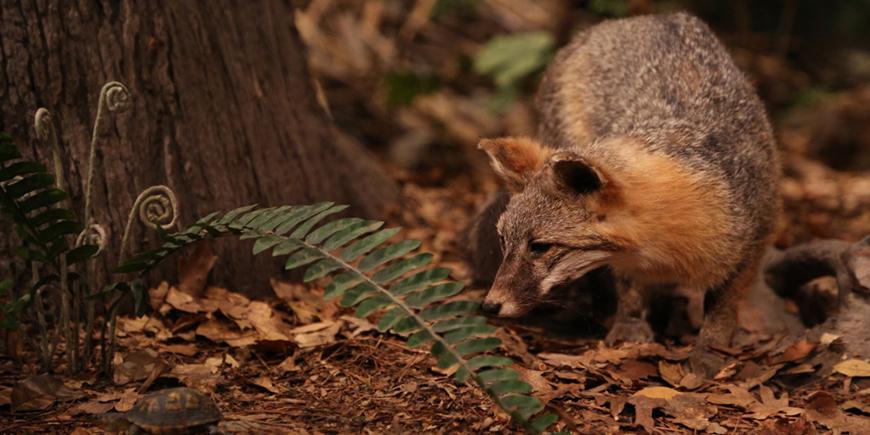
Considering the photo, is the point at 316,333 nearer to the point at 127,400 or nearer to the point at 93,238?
the point at 127,400

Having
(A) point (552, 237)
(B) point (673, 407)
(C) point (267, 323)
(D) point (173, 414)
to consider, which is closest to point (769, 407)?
(B) point (673, 407)

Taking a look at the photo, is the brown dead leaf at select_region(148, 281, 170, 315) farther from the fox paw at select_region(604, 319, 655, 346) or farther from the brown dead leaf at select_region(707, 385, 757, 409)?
the brown dead leaf at select_region(707, 385, 757, 409)

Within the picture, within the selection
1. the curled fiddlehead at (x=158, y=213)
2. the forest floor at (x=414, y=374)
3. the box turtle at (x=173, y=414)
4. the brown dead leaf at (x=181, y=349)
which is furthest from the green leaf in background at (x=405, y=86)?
the box turtle at (x=173, y=414)

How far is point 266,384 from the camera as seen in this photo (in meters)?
5.07

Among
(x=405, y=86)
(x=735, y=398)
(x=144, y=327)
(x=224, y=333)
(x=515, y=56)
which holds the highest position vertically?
(x=515, y=56)

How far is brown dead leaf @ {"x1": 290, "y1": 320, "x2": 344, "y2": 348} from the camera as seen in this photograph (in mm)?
5711

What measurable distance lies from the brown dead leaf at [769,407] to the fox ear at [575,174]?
1.63 metres

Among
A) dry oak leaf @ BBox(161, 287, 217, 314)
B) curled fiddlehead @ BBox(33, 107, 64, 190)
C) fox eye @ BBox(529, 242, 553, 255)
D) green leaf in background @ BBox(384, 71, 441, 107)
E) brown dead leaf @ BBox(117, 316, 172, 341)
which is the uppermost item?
green leaf in background @ BBox(384, 71, 441, 107)

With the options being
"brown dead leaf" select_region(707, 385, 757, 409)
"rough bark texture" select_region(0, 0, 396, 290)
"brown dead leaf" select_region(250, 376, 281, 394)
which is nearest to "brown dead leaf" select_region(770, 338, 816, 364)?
"brown dead leaf" select_region(707, 385, 757, 409)

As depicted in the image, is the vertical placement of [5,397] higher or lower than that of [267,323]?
lower

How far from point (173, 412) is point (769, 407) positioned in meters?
3.50

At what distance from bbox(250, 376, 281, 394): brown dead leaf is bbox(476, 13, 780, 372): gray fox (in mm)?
1404

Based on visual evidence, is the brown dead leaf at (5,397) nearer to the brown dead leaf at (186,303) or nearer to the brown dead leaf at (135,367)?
the brown dead leaf at (135,367)

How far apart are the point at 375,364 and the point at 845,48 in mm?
13342
